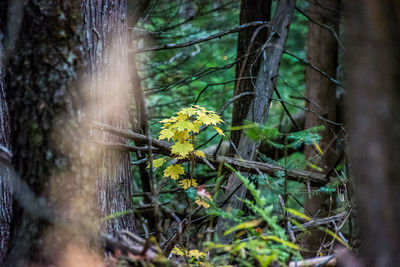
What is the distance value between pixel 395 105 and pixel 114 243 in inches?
67.5

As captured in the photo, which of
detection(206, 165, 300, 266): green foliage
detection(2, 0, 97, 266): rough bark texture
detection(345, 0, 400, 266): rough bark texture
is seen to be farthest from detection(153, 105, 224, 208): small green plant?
detection(345, 0, 400, 266): rough bark texture

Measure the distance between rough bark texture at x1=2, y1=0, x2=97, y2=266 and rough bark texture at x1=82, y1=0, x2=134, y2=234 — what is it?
1.18m

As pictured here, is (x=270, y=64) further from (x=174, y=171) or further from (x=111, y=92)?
(x=111, y=92)

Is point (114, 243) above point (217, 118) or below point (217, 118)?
below

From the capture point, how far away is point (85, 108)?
223cm

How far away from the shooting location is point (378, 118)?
1.65 m

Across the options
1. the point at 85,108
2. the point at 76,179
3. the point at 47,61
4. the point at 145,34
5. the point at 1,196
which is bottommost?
the point at 1,196

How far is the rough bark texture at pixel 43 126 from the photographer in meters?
2.10

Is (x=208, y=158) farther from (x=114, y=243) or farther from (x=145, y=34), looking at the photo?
(x=145, y=34)

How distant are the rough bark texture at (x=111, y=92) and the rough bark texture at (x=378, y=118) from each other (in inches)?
92.6

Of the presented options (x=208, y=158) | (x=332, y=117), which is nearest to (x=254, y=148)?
(x=208, y=158)

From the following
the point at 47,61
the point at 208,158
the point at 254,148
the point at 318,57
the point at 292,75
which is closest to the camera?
the point at 47,61

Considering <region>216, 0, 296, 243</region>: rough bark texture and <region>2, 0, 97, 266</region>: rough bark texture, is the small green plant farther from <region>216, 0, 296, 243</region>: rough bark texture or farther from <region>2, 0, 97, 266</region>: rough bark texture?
<region>2, 0, 97, 266</region>: rough bark texture

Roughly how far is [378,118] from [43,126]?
1752 millimetres
